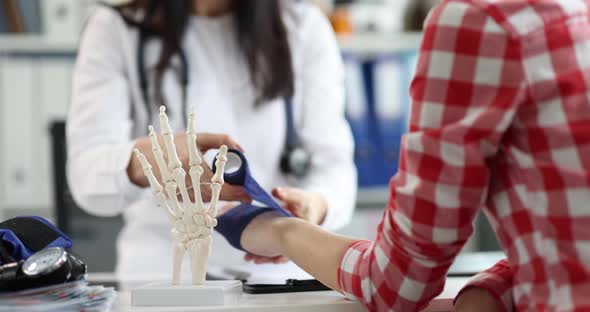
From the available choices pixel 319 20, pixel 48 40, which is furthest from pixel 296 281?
pixel 48 40

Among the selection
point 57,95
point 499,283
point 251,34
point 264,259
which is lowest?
point 57,95

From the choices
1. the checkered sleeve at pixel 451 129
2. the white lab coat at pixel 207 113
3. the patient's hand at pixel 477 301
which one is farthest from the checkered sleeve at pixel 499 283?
the white lab coat at pixel 207 113

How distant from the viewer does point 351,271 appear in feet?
3.18

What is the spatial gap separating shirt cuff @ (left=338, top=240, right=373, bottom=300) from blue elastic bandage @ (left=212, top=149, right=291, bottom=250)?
0.18 meters

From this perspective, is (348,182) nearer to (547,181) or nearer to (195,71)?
(195,71)

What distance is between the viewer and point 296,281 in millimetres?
1106

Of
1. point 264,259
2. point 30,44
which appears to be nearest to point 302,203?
point 264,259

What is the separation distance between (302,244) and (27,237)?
1.09ft

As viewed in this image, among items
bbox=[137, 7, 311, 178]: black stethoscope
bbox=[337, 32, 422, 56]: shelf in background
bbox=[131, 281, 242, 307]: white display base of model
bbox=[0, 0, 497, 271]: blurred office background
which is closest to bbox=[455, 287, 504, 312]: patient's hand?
bbox=[131, 281, 242, 307]: white display base of model

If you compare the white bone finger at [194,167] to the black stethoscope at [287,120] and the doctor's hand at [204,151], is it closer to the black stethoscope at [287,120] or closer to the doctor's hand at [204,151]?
the doctor's hand at [204,151]

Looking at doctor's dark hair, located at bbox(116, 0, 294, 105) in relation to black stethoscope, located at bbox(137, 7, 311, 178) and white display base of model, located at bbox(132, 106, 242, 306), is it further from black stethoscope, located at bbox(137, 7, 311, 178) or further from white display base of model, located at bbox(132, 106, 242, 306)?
white display base of model, located at bbox(132, 106, 242, 306)

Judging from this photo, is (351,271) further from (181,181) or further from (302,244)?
(181,181)

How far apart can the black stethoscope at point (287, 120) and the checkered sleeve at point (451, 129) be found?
0.92m

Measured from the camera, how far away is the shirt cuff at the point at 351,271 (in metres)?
0.96
